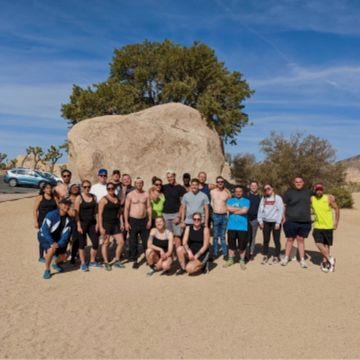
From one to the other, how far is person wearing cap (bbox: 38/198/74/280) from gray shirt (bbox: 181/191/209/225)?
2.30 metres

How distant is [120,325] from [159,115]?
1129cm

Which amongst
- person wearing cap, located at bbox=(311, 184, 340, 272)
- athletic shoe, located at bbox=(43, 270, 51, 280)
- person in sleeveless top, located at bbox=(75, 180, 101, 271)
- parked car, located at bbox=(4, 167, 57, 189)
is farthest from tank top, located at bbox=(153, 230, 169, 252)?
parked car, located at bbox=(4, 167, 57, 189)

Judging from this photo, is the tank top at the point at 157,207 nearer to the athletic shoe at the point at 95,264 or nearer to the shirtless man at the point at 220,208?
the shirtless man at the point at 220,208

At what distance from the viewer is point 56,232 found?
7.22m

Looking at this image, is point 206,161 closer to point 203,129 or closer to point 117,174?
point 203,129

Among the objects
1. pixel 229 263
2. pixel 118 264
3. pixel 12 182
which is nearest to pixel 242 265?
pixel 229 263

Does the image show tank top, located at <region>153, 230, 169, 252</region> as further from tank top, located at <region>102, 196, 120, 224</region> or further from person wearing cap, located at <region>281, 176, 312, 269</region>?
person wearing cap, located at <region>281, 176, 312, 269</region>

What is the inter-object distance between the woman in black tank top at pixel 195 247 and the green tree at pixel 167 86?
14629 mm

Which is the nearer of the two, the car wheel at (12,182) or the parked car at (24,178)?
the parked car at (24,178)

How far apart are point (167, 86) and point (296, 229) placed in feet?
55.5

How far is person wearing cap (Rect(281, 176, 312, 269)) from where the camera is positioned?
7.90 m

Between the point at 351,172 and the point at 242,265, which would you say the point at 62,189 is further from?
the point at 351,172

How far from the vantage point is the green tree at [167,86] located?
22.7 metres

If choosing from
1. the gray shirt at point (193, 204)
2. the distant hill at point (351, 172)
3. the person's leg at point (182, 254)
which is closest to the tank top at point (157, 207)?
the gray shirt at point (193, 204)
